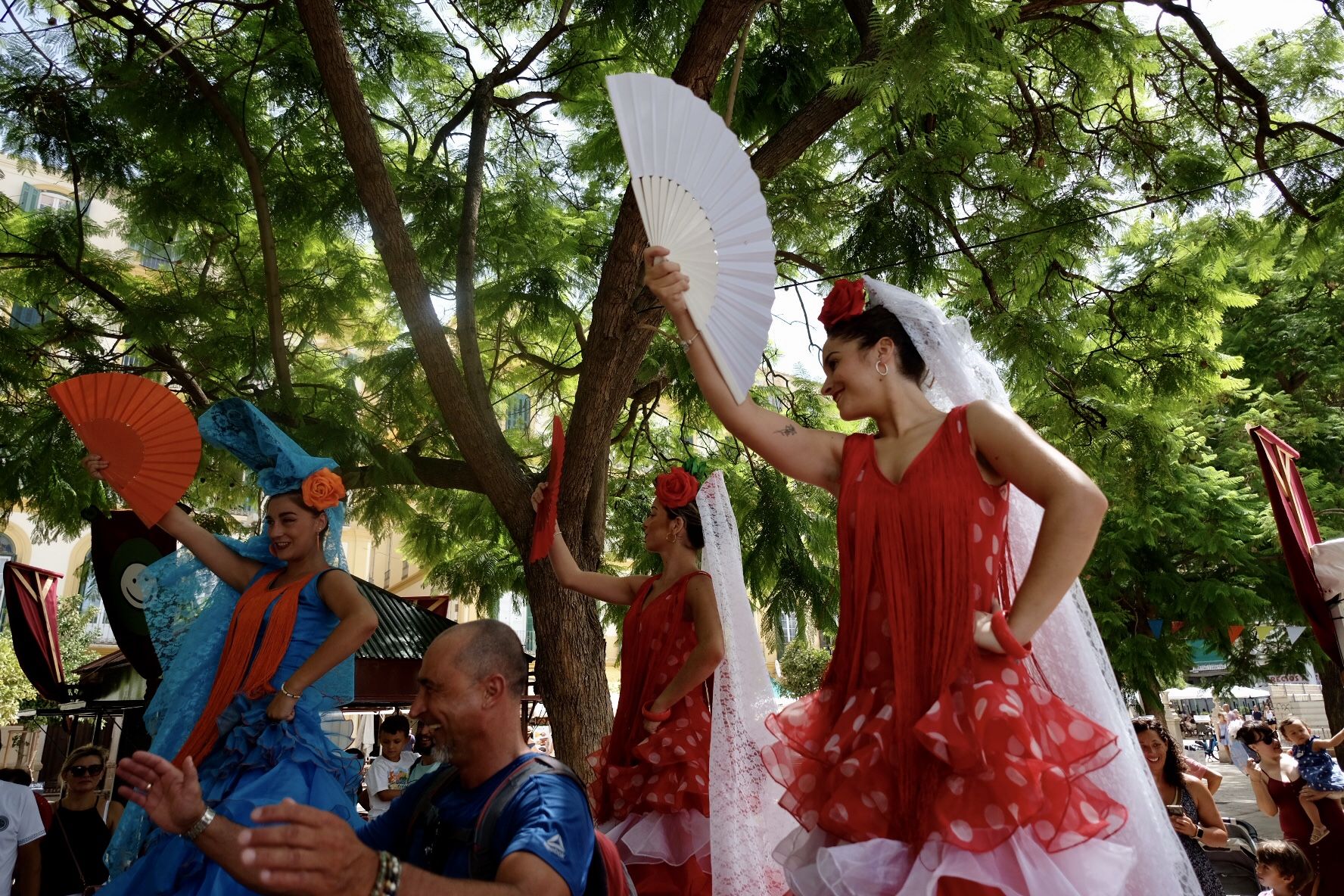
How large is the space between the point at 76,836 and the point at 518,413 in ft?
17.9

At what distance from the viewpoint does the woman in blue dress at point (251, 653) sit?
2.96 metres

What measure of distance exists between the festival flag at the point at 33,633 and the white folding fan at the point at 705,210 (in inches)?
286

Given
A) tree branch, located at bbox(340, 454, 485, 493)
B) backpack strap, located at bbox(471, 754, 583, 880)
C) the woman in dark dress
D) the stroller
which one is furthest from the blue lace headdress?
the woman in dark dress

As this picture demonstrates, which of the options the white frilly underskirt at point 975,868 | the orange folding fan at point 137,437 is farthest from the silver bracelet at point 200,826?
the orange folding fan at point 137,437

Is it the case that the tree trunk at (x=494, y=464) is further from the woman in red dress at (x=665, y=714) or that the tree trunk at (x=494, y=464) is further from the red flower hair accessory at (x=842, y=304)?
the red flower hair accessory at (x=842, y=304)

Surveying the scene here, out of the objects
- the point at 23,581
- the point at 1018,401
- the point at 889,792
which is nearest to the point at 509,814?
the point at 889,792

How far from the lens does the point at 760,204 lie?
2.59 metres

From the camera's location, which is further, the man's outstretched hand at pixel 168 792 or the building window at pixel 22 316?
the building window at pixel 22 316

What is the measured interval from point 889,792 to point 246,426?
9.47 feet

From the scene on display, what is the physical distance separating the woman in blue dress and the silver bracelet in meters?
1.35

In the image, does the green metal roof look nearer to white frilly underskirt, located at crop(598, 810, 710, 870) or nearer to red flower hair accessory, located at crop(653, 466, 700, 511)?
red flower hair accessory, located at crop(653, 466, 700, 511)

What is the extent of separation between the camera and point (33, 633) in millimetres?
7965

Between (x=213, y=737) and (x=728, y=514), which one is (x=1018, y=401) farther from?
(x=213, y=737)

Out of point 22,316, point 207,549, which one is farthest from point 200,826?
point 22,316
